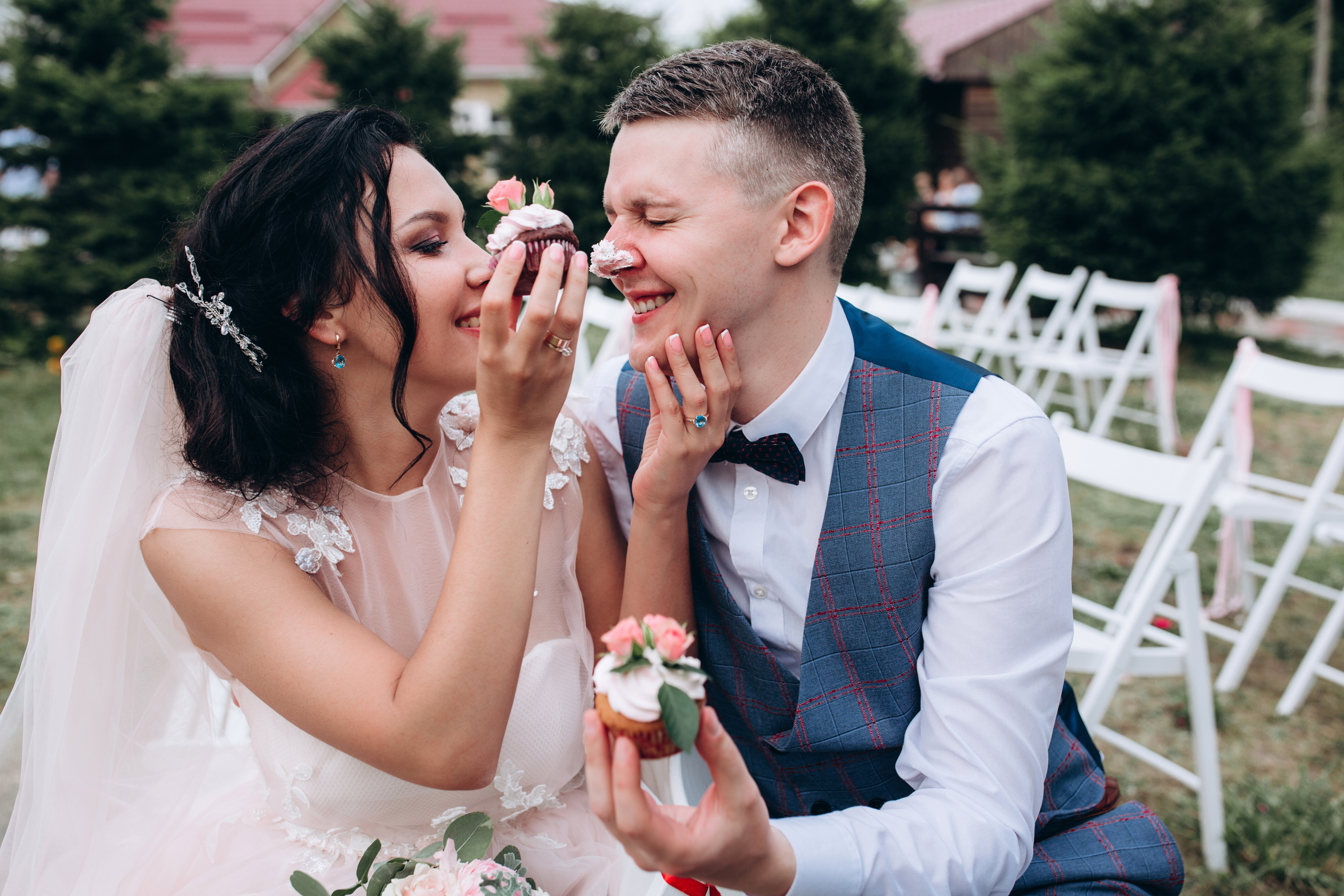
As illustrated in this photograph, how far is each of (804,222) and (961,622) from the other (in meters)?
0.93

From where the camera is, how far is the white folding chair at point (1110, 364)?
7.82 meters

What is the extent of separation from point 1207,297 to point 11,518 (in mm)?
12822

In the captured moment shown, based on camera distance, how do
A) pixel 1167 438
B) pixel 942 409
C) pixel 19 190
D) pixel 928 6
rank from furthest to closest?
pixel 928 6, pixel 19 190, pixel 1167 438, pixel 942 409

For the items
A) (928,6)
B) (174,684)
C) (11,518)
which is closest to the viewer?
(174,684)

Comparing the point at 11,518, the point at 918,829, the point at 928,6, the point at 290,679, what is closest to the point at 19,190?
the point at 11,518

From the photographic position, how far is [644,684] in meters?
1.24

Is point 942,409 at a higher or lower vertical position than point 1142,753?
higher

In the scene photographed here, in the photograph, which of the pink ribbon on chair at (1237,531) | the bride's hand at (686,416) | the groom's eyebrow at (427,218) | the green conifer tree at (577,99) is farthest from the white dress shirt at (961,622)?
the green conifer tree at (577,99)

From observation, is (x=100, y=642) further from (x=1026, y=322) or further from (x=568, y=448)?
(x=1026, y=322)

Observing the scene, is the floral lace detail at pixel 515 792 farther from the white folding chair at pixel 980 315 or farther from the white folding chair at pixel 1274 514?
the white folding chair at pixel 980 315

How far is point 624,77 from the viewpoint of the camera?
13.5 meters

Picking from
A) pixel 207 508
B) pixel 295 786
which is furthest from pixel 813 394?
pixel 295 786

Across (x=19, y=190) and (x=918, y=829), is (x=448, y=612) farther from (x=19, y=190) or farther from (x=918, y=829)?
(x=19, y=190)

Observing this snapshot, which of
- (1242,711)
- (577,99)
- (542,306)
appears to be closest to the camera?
(542,306)
